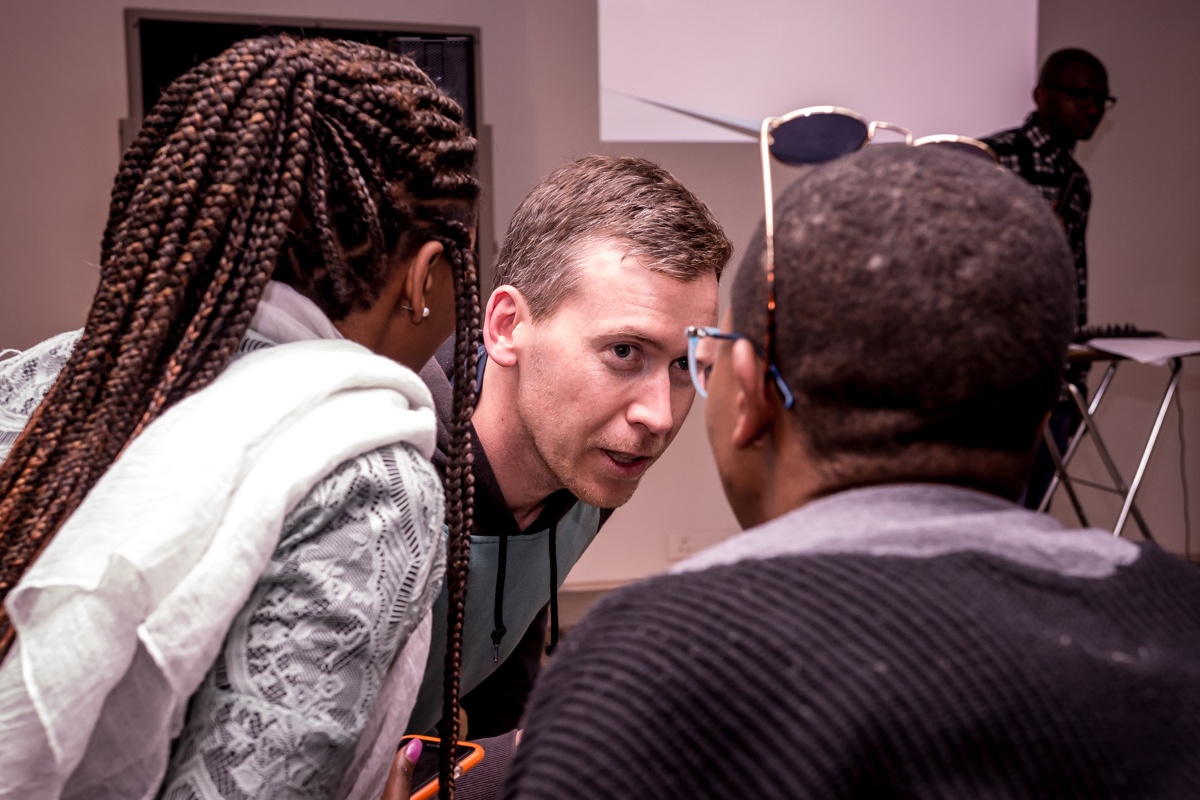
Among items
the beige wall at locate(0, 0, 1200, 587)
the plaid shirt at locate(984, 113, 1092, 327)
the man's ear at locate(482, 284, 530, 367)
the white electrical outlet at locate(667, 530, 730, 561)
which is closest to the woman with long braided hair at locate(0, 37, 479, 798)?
the man's ear at locate(482, 284, 530, 367)

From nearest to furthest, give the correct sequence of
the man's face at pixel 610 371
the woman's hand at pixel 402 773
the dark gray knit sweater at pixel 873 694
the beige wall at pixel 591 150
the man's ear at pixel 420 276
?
the dark gray knit sweater at pixel 873 694 → the man's ear at pixel 420 276 → the woman's hand at pixel 402 773 → the man's face at pixel 610 371 → the beige wall at pixel 591 150

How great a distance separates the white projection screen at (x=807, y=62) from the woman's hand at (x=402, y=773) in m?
2.71

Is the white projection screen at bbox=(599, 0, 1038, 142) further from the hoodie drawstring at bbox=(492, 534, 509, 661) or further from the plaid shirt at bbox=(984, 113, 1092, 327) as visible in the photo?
the hoodie drawstring at bbox=(492, 534, 509, 661)

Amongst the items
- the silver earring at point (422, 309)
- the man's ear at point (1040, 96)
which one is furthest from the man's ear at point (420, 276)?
the man's ear at point (1040, 96)

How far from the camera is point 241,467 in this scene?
2.83 ft

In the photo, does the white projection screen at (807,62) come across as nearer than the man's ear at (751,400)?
No

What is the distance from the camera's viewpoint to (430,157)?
1043 millimetres

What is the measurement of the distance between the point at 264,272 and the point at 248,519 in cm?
23

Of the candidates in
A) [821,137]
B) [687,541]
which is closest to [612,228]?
[821,137]

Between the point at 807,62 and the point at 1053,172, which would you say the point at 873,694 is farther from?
the point at 1053,172

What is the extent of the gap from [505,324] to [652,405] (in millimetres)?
260

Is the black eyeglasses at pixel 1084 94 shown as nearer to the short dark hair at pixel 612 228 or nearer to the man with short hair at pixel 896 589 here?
the short dark hair at pixel 612 228

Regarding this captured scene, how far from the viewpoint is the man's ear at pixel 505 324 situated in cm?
161

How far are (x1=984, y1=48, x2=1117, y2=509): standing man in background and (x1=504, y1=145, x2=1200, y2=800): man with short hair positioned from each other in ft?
11.0
